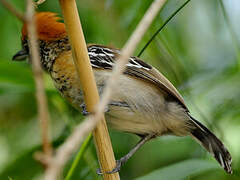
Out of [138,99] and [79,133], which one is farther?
[138,99]

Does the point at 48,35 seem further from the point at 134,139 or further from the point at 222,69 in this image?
the point at 222,69

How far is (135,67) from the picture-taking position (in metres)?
3.33

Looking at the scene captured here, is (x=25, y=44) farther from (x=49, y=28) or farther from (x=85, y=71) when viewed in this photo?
(x=85, y=71)

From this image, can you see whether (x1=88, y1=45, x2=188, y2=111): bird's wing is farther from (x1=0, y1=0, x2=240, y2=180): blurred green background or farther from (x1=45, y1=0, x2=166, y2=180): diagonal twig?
(x1=45, y1=0, x2=166, y2=180): diagonal twig

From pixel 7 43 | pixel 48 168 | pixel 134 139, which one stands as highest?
pixel 7 43

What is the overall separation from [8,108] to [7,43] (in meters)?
0.65

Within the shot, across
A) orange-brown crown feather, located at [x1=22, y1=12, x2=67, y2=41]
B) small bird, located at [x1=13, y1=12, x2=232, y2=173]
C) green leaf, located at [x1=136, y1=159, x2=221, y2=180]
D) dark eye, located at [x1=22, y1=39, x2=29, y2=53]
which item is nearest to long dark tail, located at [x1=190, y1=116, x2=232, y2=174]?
small bird, located at [x1=13, y1=12, x2=232, y2=173]

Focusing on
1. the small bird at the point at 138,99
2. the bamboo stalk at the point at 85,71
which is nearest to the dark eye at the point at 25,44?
the small bird at the point at 138,99

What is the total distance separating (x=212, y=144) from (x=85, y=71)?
1.63 meters

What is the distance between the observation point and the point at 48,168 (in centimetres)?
90

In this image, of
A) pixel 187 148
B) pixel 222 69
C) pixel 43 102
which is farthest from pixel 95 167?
pixel 43 102

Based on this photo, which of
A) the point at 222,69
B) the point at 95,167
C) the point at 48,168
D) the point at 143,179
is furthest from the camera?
the point at 222,69

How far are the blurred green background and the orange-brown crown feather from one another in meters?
0.28

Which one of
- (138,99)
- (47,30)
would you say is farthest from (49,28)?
(138,99)
